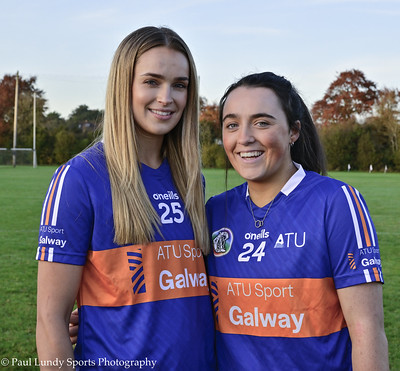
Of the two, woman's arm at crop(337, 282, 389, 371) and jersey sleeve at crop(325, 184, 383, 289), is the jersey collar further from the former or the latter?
woman's arm at crop(337, 282, 389, 371)

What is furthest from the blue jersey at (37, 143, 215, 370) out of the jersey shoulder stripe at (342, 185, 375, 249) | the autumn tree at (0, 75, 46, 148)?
the autumn tree at (0, 75, 46, 148)

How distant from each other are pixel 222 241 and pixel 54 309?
0.69 meters

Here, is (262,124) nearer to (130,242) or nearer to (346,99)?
(130,242)

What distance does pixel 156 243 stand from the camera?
2020 mm

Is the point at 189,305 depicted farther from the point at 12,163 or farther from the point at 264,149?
the point at 12,163

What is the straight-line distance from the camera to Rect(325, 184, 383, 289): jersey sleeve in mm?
1863

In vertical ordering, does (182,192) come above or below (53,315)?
above

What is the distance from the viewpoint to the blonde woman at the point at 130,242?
1.89m

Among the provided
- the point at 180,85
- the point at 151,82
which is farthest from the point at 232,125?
the point at 151,82


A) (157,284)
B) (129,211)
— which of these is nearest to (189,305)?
(157,284)

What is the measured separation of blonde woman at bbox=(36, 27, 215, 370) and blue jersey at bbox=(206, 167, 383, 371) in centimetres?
15

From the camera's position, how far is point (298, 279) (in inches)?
76.9

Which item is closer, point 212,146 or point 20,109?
point 212,146

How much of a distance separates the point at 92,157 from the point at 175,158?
0.41 m
